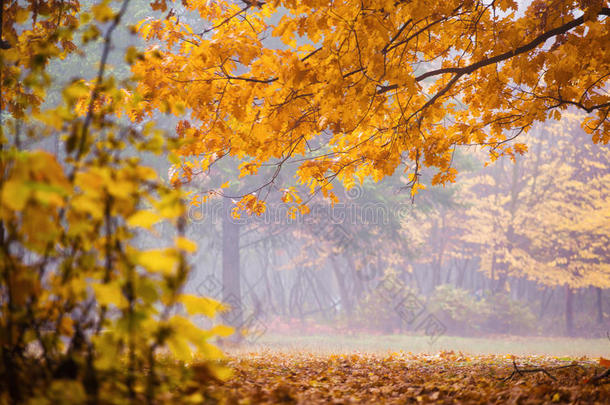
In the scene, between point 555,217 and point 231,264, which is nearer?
point 231,264

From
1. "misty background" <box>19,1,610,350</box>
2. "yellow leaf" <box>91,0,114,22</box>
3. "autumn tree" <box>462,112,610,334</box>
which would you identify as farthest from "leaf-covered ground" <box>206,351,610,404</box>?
"autumn tree" <box>462,112,610,334</box>

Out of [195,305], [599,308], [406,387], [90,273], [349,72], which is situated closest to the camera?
[195,305]

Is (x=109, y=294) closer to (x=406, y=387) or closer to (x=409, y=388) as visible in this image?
Answer: (x=409, y=388)

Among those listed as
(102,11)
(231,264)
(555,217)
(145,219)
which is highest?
(555,217)

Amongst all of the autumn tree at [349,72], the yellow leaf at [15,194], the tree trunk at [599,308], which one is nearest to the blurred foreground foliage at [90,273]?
the yellow leaf at [15,194]

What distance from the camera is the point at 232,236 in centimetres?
1817

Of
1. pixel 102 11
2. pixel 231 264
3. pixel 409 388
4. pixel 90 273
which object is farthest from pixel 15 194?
pixel 231 264

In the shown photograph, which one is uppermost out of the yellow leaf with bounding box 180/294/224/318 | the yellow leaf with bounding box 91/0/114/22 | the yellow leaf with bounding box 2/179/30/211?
the yellow leaf with bounding box 91/0/114/22

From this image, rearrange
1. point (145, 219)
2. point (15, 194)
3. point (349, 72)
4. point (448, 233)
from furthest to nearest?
point (448, 233)
point (349, 72)
point (145, 219)
point (15, 194)

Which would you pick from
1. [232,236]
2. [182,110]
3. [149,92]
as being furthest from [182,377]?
[232,236]

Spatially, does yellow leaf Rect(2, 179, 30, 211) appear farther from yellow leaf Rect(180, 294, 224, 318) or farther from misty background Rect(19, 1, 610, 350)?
misty background Rect(19, 1, 610, 350)

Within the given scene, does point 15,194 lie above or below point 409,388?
above

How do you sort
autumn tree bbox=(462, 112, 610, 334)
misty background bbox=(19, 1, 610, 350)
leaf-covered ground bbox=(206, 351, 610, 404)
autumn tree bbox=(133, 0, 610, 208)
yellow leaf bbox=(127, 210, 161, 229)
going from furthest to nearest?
autumn tree bbox=(462, 112, 610, 334), misty background bbox=(19, 1, 610, 350), autumn tree bbox=(133, 0, 610, 208), leaf-covered ground bbox=(206, 351, 610, 404), yellow leaf bbox=(127, 210, 161, 229)

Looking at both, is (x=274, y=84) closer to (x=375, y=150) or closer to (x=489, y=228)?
(x=375, y=150)
